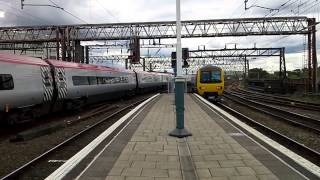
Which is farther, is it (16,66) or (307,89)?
(307,89)

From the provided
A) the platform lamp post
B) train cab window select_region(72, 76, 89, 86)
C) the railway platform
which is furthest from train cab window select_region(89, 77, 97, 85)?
the platform lamp post

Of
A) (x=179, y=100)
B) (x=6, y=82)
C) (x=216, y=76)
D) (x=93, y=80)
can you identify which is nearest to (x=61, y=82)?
(x=6, y=82)

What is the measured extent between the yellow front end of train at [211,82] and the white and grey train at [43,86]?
7.81 metres

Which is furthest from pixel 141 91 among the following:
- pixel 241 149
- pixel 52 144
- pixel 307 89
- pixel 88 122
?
pixel 241 149

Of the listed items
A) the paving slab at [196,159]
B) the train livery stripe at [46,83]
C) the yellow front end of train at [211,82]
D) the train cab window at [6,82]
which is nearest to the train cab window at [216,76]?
the yellow front end of train at [211,82]

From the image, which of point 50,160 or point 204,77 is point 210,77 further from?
point 50,160

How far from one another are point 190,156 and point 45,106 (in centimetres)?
1123

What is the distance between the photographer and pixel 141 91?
4925cm

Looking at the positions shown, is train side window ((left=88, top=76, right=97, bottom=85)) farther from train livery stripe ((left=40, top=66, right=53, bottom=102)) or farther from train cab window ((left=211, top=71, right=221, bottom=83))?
train cab window ((left=211, top=71, right=221, bottom=83))

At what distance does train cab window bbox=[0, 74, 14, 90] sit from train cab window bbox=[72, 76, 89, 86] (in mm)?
7332

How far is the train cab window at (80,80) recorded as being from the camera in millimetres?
23164

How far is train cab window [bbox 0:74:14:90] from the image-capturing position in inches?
589

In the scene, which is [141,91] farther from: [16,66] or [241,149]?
[241,149]

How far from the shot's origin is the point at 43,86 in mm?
18516
